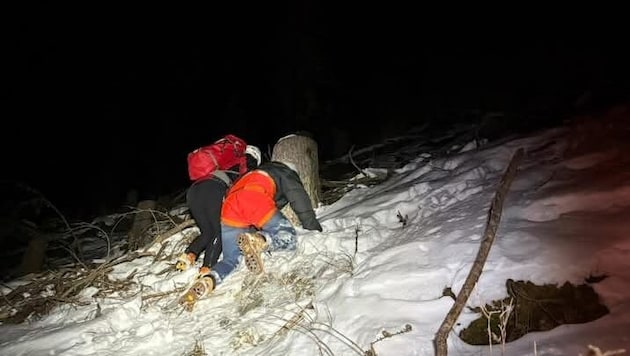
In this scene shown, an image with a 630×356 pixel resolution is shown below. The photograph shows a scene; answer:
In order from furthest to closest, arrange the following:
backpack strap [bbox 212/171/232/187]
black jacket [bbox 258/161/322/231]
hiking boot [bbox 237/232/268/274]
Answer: backpack strap [bbox 212/171/232/187], black jacket [bbox 258/161/322/231], hiking boot [bbox 237/232/268/274]

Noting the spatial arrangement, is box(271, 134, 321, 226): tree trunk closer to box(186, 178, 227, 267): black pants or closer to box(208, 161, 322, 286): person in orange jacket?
box(208, 161, 322, 286): person in orange jacket

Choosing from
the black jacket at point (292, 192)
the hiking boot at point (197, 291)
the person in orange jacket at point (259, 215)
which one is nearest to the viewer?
the hiking boot at point (197, 291)

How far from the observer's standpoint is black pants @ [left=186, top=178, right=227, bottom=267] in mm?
5289

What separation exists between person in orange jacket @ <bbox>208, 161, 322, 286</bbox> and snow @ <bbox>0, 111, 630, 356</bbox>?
130 mm

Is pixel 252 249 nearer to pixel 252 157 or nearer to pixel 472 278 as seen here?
pixel 252 157

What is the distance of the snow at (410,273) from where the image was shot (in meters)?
3.26

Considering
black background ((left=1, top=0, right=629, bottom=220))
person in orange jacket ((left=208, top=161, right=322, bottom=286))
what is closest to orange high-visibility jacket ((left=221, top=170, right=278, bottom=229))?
person in orange jacket ((left=208, top=161, right=322, bottom=286))

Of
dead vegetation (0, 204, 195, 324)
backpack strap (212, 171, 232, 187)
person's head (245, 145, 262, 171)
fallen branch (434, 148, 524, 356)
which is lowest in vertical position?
dead vegetation (0, 204, 195, 324)

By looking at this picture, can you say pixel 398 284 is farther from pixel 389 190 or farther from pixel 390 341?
pixel 389 190

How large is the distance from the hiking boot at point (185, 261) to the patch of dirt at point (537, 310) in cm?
309

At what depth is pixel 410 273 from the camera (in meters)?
3.91

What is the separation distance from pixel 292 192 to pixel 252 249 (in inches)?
29.0

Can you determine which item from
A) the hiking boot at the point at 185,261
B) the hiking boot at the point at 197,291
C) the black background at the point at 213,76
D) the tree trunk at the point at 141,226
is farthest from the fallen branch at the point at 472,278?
the black background at the point at 213,76

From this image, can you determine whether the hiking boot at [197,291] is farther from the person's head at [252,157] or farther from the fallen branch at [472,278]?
the fallen branch at [472,278]
